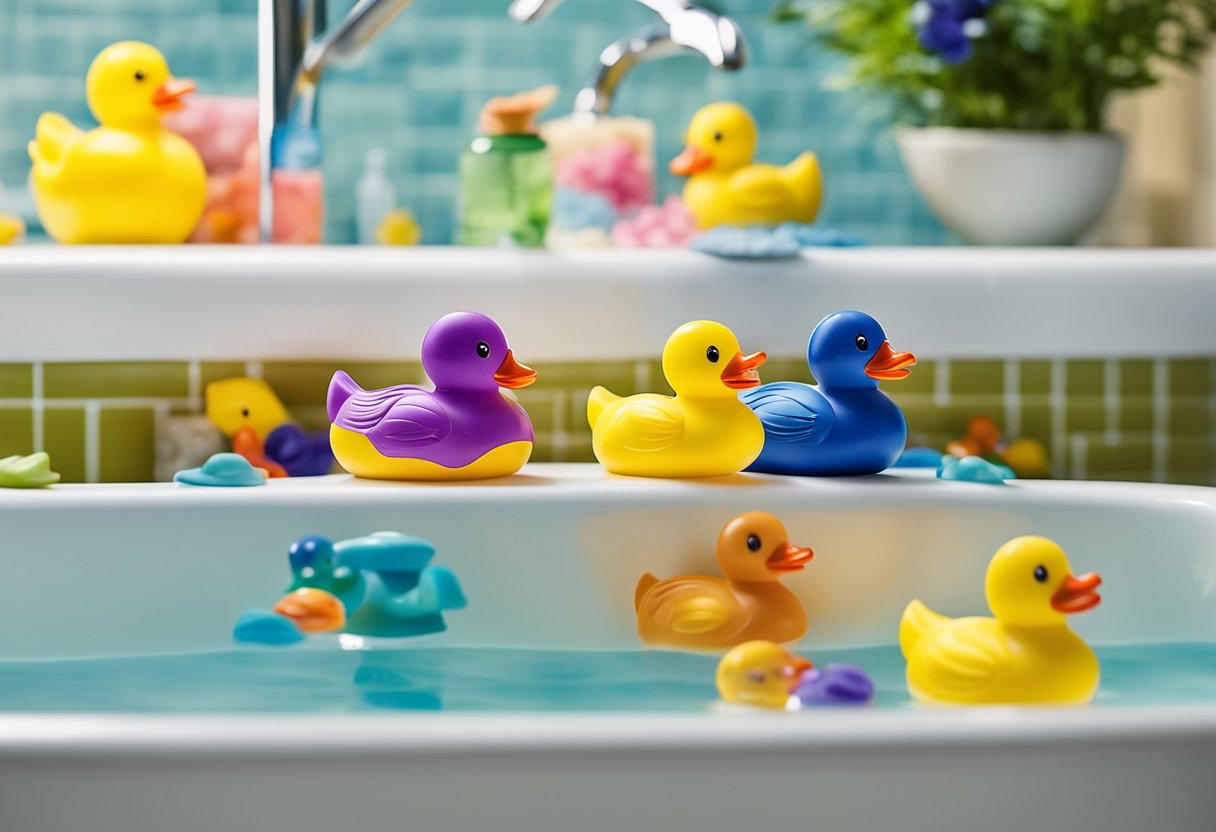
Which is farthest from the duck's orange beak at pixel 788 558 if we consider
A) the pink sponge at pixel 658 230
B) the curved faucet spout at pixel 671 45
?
the pink sponge at pixel 658 230

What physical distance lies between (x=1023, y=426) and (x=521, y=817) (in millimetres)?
984

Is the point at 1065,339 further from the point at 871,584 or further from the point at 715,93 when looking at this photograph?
the point at 715,93

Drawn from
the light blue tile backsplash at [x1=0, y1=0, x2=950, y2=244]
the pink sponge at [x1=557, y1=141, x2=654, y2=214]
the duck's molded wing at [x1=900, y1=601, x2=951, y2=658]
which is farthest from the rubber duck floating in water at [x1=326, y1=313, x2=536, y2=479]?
the light blue tile backsplash at [x1=0, y1=0, x2=950, y2=244]

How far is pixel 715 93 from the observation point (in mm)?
2125

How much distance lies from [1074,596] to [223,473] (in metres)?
0.75

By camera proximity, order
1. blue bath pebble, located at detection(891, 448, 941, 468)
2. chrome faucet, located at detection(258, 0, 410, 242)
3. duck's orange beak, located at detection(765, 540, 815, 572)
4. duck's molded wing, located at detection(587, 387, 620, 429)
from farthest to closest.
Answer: chrome faucet, located at detection(258, 0, 410, 242), blue bath pebble, located at detection(891, 448, 941, 468), duck's molded wing, located at detection(587, 387, 620, 429), duck's orange beak, located at detection(765, 540, 815, 572)

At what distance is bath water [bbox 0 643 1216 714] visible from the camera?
109cm

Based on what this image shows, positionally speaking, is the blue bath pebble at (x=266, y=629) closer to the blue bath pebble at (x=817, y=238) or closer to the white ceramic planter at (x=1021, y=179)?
the blue bath pebble at (x=817, y=238)

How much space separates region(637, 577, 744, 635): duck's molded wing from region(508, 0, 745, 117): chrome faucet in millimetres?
607

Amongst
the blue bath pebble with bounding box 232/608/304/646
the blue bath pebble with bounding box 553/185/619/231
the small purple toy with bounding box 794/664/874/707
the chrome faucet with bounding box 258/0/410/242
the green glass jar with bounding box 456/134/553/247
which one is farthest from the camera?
the blue bath pebble with bounding box 553/185/619/231

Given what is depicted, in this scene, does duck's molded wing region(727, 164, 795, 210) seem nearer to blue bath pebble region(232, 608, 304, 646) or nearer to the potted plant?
the potted plant

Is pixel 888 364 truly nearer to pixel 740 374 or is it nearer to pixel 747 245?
pixel 740 374

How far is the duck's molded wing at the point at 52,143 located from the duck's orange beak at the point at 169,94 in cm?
10

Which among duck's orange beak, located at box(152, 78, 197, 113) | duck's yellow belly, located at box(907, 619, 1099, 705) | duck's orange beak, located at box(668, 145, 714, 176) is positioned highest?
duck's orange beak, located at box(152, 78, 197, 113)
